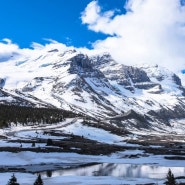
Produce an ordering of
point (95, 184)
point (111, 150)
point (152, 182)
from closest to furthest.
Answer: point (95, 184)
point (152, 182)
point (111, 150)

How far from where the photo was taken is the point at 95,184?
61.2 meters

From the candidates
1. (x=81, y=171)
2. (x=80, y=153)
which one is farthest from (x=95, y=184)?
(x=80, y=153)

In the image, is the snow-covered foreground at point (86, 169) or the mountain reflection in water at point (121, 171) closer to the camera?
the snow-covered foreground at point (86, 169)

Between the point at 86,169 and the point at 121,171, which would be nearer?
the point at 121,171

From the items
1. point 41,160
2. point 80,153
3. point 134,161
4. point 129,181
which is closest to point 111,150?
point 80,153

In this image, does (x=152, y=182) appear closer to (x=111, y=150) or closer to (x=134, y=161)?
(x=134, y=161)

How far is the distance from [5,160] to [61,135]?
80937 mm

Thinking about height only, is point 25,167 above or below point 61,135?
below

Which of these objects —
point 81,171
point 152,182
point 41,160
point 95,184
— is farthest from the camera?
point 41,160

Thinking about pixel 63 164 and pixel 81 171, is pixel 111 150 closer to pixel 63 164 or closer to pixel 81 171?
pixel 63 164

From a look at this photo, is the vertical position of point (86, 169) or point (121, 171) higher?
point (86, 169)

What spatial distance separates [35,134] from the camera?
170000mm

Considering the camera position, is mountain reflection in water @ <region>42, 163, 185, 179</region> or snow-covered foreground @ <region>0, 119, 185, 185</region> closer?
snow-covered foreground @ <region>0, 119, 185, 185</region>

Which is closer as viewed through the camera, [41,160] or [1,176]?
[1,176]
